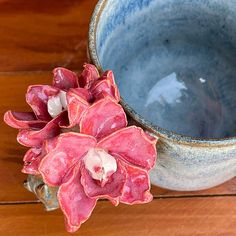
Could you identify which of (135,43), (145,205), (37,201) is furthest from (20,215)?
(135,43)

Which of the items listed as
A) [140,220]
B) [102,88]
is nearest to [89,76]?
[102,88]

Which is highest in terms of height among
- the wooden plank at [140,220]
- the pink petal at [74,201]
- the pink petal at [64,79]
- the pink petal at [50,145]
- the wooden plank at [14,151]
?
the pink petal at [64,79]

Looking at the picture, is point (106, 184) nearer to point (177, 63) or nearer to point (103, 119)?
point (103, 119)

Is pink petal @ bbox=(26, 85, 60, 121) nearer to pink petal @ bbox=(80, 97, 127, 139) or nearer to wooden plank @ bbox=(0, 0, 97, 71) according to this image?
pink petal @ bbox=(80, 97, 127, 139)

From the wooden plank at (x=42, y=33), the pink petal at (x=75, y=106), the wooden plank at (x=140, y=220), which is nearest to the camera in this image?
the pink petal at (x=75, y=106)

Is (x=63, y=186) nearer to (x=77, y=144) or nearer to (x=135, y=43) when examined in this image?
(x=77, y=144)

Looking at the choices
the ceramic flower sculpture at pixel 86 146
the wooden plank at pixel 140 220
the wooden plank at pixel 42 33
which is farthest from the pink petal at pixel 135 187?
the wooden plank at pixel 42 33

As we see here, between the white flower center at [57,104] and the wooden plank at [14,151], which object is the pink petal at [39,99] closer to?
the white flower center at [57,104]
